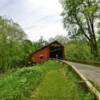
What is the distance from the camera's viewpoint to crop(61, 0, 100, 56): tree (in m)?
50.0

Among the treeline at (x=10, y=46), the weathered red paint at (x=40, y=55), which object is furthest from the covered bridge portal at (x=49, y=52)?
the treeline at (x=10, y=46)

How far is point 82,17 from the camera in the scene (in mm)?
51062

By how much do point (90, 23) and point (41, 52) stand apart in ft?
57.4

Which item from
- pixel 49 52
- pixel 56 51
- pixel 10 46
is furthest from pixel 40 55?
pixel 10 46

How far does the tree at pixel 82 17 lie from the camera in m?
50.0

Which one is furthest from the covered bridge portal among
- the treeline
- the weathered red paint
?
the treeline

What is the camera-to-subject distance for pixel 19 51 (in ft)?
236

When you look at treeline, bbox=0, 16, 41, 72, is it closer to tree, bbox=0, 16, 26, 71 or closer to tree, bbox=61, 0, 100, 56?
tree, bbox=0, 16, 26, 71

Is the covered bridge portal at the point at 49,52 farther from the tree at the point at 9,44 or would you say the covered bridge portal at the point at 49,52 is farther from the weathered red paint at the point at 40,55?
the tree at the point at 9,44

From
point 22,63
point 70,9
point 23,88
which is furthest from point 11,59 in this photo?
point 23,88

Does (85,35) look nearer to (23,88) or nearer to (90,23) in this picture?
(90,23)

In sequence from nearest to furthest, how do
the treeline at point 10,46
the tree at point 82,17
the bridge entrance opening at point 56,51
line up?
1. the tree at point 82,17
2. the treeline at point 10,46
3. the bridge entrance opening at point 56,51

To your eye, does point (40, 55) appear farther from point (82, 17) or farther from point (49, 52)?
point (82, 17)

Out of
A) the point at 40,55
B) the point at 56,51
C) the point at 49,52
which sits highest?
the point at 56,51
